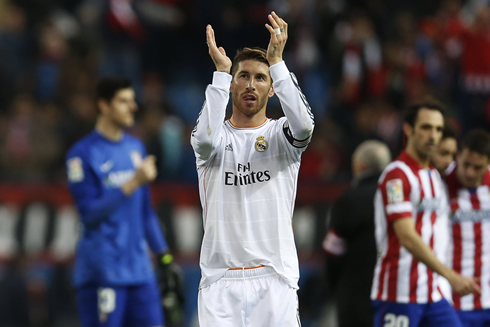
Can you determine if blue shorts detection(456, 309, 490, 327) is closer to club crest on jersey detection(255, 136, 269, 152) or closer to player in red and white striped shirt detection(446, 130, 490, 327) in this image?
player in red and white striped shirt detection(446, 130, 490, 327)

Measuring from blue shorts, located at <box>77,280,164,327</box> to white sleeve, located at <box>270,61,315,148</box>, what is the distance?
2.65 meters

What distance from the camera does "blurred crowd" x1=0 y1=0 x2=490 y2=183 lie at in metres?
11.7

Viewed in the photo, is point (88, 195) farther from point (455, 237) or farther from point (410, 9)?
point (410, 9)

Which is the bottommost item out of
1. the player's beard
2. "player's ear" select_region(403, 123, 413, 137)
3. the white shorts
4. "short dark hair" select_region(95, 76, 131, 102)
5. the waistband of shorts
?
the white shorts

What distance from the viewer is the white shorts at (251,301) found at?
436cm

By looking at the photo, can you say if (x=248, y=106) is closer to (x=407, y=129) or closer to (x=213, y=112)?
(x=213, y=112)

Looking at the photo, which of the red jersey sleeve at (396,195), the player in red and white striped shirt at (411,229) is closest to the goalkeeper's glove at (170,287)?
the player in red and white striped shirt at (411,229)

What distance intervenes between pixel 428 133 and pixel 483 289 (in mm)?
1544

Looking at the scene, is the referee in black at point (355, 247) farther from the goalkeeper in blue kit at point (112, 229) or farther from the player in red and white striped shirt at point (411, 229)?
the goalkeeper in blue kit at point (112, 229)

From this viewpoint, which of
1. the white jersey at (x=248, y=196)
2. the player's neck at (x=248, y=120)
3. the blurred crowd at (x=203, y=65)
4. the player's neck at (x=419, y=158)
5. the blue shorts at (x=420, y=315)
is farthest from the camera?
the blurred crowd at (x=203, y=65)

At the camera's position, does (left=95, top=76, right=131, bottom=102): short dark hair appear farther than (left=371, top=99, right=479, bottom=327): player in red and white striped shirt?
Yes

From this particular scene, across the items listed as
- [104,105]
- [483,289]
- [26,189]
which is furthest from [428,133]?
[26,189]

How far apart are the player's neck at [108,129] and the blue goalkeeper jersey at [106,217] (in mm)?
43

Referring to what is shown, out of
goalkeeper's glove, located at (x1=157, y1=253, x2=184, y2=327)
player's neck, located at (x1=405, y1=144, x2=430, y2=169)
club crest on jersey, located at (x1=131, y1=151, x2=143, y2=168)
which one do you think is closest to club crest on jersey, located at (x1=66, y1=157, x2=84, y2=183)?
club crest on jersey, located at (x1=131, y1=151, x2=143, y2=168)
